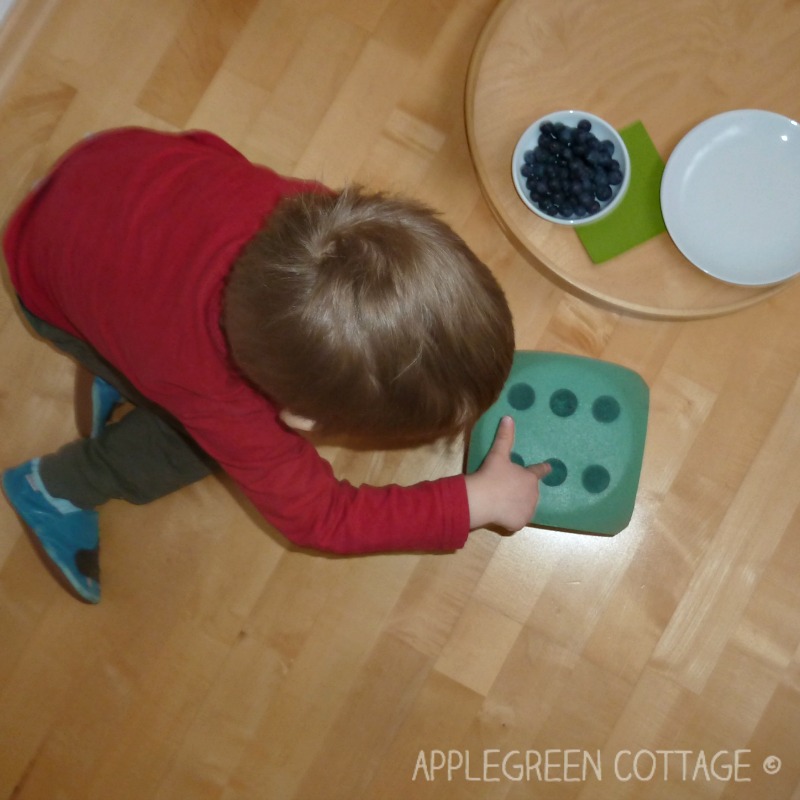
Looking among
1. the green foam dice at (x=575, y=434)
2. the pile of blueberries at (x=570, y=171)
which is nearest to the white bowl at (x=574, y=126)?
the pile of blueberries at (x=570, y=171)

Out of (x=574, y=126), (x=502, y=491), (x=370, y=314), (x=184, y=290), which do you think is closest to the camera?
(x=370, y=314)

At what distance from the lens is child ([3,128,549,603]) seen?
502 mm

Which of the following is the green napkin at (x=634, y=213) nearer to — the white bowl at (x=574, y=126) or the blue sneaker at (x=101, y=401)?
the white bowl at (x=574, y=126)

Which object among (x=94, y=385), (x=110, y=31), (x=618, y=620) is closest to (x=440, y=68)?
(x=110, y=31)

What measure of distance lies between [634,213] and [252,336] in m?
0.51

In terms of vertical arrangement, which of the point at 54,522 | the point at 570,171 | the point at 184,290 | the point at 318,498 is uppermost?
the point at 570,171

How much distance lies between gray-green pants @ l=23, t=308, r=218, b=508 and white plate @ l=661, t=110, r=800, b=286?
0.58m

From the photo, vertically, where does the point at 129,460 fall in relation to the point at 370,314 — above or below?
below

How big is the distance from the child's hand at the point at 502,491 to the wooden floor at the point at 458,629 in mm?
131

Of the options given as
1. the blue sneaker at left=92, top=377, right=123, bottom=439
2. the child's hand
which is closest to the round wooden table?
the child's hand

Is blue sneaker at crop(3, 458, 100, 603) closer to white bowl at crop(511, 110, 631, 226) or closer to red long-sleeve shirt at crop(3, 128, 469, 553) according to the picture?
red long-sleeve shirt at crop(3, 128, 469, 553)

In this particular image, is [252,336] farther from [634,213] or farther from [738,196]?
[738,196]

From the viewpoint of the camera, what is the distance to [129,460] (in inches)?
33.2

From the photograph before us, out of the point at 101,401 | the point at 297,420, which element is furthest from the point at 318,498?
the point at 101,401
